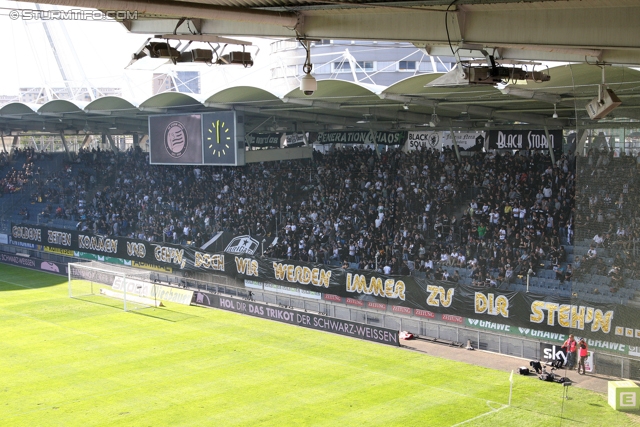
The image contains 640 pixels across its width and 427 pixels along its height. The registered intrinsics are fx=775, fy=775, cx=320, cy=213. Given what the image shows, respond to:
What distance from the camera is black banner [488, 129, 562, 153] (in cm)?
3102

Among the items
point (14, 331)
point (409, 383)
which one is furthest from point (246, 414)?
point (14, 331)

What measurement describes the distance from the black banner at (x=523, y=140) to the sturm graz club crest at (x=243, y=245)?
11.5 m

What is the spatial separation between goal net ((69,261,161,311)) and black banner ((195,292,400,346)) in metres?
2.16

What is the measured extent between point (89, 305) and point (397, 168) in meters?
14.9

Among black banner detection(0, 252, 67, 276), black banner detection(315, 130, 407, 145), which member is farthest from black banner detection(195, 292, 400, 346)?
black banner detection(315, 130, 407, 145)

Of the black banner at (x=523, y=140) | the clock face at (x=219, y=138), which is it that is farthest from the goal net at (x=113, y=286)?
the black banner at (x=523, y=140)

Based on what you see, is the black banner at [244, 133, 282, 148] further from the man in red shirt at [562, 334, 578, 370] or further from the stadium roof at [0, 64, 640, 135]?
the man in red shirt at [562, 334, 578, 370]

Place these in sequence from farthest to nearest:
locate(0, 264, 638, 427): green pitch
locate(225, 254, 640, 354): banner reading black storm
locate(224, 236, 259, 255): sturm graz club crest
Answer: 1. locate(224, 236, 259, 255): sturm graz club crest
2. locate(225, 254, 640, 354): banner reading black storm
3. locate(0, 264, 638, 427): green pitch

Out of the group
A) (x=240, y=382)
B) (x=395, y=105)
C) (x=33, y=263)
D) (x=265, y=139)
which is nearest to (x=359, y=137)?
(x=265, y=139)

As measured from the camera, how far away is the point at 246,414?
1797cm

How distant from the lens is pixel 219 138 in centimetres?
3506

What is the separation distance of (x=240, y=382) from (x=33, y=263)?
78.9 ft

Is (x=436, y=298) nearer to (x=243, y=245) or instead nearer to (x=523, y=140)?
(x=523, y=140)

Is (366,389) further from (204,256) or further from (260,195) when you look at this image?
(260,195)
